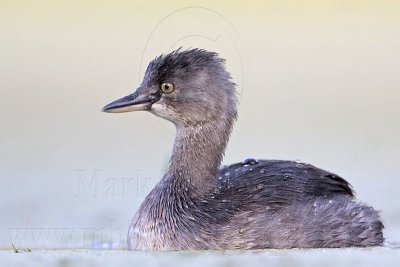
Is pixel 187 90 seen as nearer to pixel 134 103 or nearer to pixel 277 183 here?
pixel 134 103

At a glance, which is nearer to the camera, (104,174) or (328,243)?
(328,243)

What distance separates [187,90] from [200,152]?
10.9 inches

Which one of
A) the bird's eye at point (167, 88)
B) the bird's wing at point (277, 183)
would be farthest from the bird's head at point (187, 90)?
the bird's wing at point (277, 183)

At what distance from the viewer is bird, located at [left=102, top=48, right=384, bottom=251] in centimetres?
619

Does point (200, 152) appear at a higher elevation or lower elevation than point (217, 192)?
higher

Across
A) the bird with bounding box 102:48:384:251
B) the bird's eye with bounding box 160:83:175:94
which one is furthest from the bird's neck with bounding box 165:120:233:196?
the bird's eye with bounding box 160:83:175:94

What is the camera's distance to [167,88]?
6566 millimetres

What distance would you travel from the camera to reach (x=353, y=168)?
8.12m

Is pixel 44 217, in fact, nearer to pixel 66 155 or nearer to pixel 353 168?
pixel 66 155

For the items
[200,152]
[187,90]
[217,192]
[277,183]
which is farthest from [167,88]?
[277,183]

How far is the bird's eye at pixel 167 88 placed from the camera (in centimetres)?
656

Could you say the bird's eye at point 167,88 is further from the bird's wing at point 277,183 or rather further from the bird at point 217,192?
the bird's wing at point 277,183

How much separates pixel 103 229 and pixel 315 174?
4.46ft

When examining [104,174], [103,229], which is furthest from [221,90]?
[104,174]
